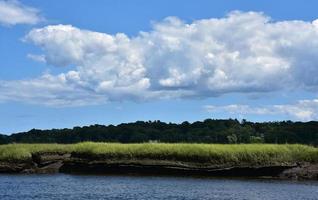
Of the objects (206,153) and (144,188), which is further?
(206,153)

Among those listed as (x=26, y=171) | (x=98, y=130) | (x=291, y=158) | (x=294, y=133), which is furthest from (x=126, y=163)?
(x=98, y=130)

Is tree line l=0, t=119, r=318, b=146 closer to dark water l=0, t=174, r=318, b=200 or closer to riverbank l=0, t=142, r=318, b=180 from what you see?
riverbank l=0, t=142, r=318, b=180

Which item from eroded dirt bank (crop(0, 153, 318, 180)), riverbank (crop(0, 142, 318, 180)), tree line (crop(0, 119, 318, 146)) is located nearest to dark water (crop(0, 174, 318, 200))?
eroded dirt bank (crop(0, 153, 318, 180))

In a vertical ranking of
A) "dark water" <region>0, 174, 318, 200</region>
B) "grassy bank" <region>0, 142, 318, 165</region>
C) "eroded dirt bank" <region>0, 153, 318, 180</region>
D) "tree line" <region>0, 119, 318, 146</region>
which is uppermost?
"tree line" <region>0, 119, 318, 146</region>

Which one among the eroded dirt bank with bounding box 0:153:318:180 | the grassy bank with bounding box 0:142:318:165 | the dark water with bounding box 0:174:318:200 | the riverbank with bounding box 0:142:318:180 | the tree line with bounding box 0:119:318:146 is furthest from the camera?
the tree line with bounding box 0:119:318:146

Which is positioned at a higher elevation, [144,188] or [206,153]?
[206,153]

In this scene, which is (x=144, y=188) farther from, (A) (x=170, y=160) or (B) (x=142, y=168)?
(B) (x=142, y=168)

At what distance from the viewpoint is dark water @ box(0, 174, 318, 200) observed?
43188 millimetres

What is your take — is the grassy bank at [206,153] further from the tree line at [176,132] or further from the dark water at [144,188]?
the tree line at [176,132]

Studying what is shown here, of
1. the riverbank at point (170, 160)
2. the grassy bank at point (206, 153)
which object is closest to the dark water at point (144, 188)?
the riverbank at point (170, 160)

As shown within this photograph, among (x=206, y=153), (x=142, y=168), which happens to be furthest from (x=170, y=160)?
(x=206, y=153)

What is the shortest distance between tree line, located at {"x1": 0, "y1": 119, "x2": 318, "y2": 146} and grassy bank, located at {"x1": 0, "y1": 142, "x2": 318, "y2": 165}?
4454 cm

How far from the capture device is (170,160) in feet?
200

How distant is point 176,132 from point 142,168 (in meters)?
70.2
